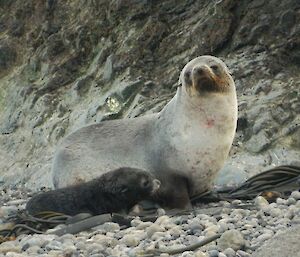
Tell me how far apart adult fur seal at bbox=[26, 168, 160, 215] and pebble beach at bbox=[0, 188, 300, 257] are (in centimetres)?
60

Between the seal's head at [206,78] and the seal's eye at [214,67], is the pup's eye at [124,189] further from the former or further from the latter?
the seal's eye at [214,67]

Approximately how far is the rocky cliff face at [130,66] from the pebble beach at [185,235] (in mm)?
2842

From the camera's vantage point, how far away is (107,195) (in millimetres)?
6547

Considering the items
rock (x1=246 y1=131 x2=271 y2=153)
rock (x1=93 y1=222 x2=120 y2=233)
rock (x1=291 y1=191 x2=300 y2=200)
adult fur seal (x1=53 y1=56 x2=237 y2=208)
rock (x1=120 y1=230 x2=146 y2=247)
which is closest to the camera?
rock (x1=120 y1=230 x2=146 y2=247)

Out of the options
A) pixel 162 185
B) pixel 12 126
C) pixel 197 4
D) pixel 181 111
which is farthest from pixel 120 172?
pixel 12 126

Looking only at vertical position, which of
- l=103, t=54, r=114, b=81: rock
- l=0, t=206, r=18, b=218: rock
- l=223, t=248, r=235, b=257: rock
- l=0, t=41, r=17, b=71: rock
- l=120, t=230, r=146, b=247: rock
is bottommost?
l=0, t=41, r=17, b=71: rock

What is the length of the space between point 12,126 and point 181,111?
23.6ft

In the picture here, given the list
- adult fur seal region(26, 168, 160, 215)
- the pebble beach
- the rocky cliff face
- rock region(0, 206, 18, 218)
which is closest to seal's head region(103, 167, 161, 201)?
adult fur seal region(26, 168, 160, 215)

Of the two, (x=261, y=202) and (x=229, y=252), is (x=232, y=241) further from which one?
(x=261, y=202)

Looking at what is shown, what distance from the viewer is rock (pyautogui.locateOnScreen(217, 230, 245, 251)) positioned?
4246 mm

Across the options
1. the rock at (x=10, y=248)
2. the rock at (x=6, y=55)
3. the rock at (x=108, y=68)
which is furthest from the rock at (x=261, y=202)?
the rock at (x=6, y=55)

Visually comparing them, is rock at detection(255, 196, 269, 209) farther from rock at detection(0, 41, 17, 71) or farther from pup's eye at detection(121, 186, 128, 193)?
rock at detection(0, 41, 17, 71)

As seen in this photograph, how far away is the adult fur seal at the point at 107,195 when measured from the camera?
21.4 ft

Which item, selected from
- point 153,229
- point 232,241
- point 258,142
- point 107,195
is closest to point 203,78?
point 107,195
